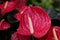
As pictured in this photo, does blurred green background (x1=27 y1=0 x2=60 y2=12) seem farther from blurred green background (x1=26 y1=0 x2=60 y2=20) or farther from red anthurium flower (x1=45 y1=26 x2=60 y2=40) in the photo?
red anthurium flower (x1=45 y1=26 x2=60 y2=40)

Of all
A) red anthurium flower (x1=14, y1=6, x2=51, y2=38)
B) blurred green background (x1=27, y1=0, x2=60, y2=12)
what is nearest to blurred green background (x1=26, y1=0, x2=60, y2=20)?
blurred green background (x1=27, y1=0, x2=60, y2=12)

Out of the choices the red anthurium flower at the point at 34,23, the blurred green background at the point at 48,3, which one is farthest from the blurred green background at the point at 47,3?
the red anthurium flower at the point at 34,23

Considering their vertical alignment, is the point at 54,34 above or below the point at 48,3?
above

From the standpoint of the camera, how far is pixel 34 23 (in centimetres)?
55

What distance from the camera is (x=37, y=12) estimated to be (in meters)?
0.57

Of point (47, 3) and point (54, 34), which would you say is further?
point (47, 3)

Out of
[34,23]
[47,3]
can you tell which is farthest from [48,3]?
[34,23]

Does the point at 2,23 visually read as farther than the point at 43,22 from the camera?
Yes

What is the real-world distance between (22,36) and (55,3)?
0.87m

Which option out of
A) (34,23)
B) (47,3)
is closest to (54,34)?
(34,23)

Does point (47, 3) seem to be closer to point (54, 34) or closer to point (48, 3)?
point (48, 3)

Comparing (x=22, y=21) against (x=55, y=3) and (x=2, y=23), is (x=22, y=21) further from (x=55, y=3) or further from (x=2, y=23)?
A: (x=55, y=3)

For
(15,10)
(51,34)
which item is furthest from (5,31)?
(51,34)

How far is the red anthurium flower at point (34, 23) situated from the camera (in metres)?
0.52
